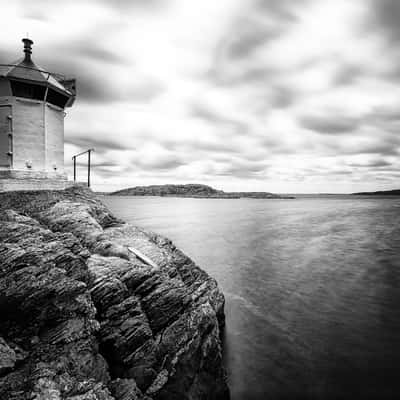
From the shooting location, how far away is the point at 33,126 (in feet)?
70.5

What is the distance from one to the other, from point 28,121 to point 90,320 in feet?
62.2

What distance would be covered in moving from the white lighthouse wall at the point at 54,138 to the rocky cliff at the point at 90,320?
22.5ft

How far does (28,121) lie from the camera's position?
21297mm

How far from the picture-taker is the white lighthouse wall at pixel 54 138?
73.2 feet

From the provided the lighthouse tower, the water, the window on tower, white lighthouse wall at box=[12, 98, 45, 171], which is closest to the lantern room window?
the lighthouse tower

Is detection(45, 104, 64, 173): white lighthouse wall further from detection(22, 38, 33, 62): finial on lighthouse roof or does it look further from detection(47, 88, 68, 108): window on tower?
detection(22, 38, 33, 62): finial on lighthouse roof

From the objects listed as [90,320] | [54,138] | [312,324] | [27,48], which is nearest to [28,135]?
[54,138]

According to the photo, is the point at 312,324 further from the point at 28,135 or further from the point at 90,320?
the point at 28,135

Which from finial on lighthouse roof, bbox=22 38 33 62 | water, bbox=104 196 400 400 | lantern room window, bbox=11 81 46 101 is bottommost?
Result: water, bbox=104 196 400 400

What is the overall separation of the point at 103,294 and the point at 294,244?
53709mm

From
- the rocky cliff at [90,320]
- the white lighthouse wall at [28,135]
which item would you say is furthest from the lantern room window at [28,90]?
the rocky cliff at [90,320]

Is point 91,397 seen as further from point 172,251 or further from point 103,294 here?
point 172,251

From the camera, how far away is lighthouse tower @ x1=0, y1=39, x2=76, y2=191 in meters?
20.5

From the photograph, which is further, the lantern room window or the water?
the lantern room window
